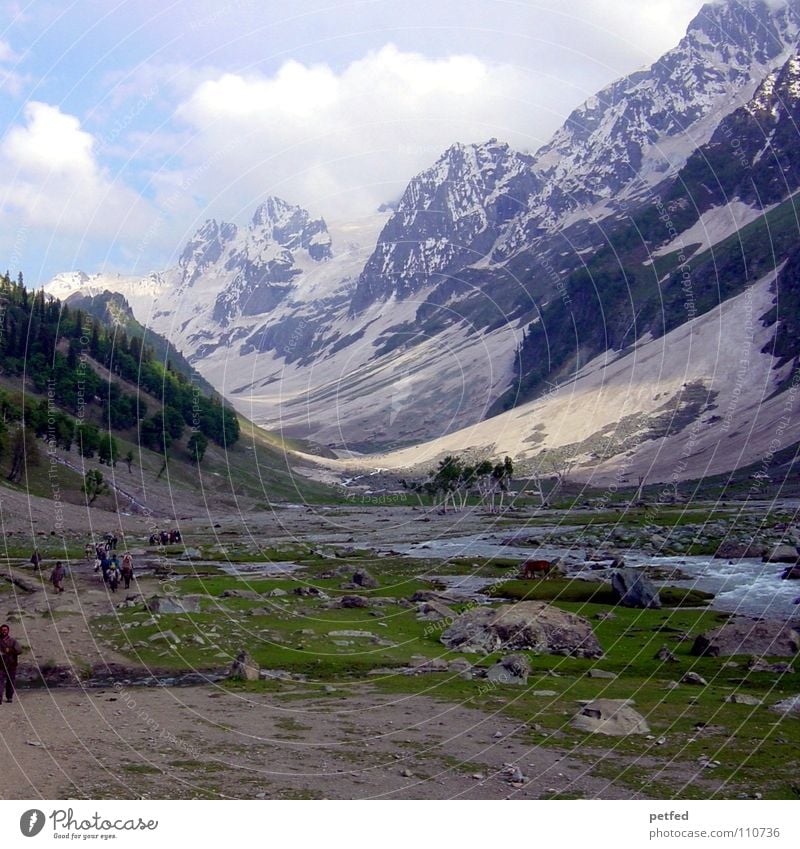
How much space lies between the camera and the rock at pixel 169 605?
130 feet

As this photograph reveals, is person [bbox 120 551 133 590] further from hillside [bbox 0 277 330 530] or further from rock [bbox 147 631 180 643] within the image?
hillside [bbox 0 277 330 530]

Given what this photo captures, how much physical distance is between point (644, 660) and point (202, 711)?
1641 cm

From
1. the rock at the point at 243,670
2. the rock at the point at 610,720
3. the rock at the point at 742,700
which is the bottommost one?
Result: the rock at the point at 742,700

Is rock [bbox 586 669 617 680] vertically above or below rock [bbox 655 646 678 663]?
above

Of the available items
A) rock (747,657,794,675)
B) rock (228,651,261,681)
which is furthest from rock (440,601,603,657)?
rock (228,651,261,681)

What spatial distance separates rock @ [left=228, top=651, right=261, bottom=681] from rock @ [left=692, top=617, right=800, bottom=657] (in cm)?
1599

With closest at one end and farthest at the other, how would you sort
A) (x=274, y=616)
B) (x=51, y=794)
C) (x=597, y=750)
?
(x=51, y=794), (x=597, y=750), (x=274, y=616)

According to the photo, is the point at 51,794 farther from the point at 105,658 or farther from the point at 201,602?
the point at 201,602

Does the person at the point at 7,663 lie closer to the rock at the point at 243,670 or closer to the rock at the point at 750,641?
the rock at the point at 243,670

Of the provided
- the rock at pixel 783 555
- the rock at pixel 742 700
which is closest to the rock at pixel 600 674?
the rock at pixel 742 700

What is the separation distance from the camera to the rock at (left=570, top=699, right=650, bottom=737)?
2320 centimetres

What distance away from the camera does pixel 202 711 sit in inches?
998

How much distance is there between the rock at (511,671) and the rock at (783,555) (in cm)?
4084

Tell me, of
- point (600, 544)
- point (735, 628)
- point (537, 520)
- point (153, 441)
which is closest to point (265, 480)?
point (153, 441)
